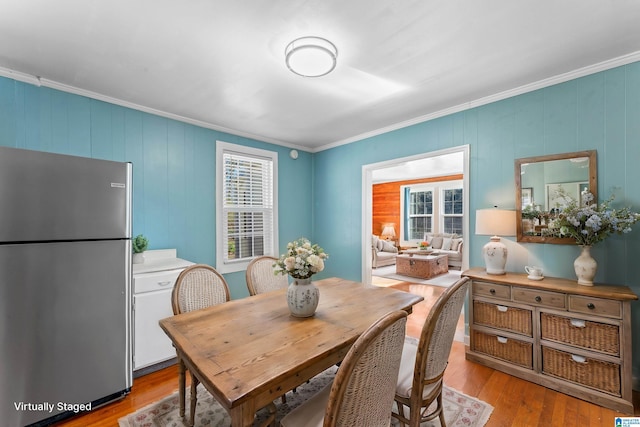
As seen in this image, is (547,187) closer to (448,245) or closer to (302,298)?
(302,298)

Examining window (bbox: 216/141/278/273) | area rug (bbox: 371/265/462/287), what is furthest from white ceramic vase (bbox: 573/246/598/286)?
window (bbox: 216/141/278/273)

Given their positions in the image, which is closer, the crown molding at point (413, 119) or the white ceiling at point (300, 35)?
the white ceiling at point (300, 35)

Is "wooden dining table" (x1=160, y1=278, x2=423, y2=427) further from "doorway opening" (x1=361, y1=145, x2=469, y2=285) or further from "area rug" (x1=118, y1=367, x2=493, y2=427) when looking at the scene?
"doorway opening" (x1=361, y1=145, x2=469, y2=285)

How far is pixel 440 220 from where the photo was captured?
8031 millimetres

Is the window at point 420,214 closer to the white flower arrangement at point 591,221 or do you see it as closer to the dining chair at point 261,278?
the white flower arrangement at point 591,221

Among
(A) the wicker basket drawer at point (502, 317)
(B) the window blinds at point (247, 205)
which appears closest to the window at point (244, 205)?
(B) the window blinds at point (247, 205)

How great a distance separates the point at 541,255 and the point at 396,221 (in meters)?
6.21

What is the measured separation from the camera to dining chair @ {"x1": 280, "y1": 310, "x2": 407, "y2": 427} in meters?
0.84

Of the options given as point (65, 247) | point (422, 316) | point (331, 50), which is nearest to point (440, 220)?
point (422, 316)

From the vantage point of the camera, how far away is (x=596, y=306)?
1.99 meters

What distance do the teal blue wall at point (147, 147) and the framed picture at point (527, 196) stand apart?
3.31m

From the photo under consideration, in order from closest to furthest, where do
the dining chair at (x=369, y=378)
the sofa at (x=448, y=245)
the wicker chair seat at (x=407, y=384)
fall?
the dining chair at (x=369, y=378)
the wicker chair seat at (x=407, y=384)
the sofa at (x=448, y=245)

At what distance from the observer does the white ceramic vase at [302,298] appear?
5.39 feet

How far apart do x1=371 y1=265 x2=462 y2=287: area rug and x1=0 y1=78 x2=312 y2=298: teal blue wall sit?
12.1ft
